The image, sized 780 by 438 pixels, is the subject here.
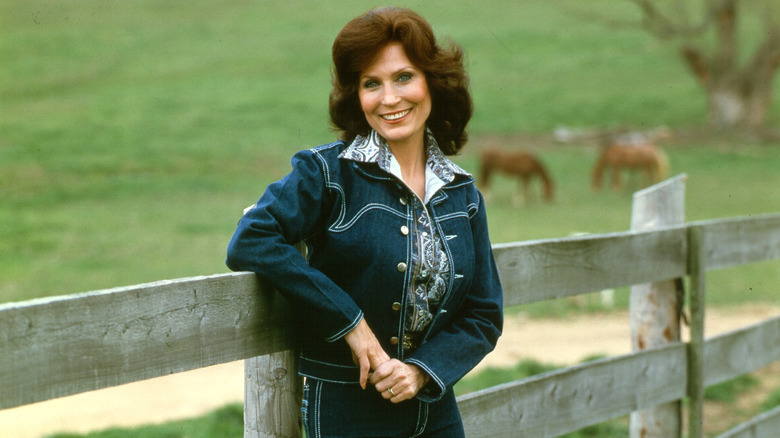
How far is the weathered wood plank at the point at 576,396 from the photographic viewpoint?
274cm

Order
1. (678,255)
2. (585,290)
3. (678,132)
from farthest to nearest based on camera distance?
(678,132) → (678,255) → (585,290)

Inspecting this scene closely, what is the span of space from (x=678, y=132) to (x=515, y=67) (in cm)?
764

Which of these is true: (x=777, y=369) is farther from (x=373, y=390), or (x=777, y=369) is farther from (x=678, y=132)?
(x=678, y=132)

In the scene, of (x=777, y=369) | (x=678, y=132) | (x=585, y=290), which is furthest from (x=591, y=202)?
(x=585, y=290)

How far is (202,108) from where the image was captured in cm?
2684

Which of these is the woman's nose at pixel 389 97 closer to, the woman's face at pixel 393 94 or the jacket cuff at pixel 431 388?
the woman's face at pixel 393 94

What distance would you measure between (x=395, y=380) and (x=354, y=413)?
0.45 ft

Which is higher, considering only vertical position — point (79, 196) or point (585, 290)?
point (585, 290)

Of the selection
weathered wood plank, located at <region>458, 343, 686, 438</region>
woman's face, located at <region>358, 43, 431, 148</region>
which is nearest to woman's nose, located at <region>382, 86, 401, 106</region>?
woman's face, located at <region>358, 43, 431, 148</region>

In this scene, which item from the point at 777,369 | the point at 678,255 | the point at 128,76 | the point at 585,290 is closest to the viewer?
the point at 585,290

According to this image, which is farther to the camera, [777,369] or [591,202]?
[591,202]

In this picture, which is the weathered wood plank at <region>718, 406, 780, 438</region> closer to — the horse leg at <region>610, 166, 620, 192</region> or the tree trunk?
the horse leg at <region>610, 166, 620, 192</region>

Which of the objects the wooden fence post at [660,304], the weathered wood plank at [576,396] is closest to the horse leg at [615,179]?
the wooden fence post at [660,304]

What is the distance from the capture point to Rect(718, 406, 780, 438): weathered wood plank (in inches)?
146
